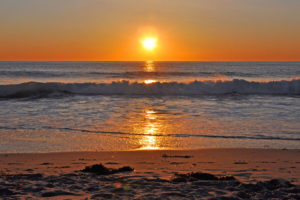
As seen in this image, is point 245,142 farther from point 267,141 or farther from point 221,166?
point 221,166

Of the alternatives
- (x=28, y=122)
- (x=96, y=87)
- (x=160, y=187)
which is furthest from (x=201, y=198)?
(x=96, y=87)

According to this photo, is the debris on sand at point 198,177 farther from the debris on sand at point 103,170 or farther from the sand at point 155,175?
the debris on sand at point 103,170

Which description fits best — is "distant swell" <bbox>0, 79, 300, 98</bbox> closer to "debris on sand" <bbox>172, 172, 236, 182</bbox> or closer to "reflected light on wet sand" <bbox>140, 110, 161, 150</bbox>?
"reflected light on wet sand" <bbox>140, 110, 161, 150</bbox>

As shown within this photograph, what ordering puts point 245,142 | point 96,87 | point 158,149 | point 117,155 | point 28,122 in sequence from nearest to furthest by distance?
point 117,155 → point 158,149 → point 245,142 → point 28,122 → point 96,87

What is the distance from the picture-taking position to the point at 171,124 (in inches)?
402

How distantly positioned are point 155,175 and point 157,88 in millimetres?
19337

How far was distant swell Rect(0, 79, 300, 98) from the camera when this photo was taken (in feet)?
76.1

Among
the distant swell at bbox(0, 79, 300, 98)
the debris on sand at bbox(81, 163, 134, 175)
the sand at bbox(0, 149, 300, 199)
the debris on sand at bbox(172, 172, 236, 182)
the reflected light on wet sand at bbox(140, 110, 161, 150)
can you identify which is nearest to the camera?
the sand at bbox(0, 149, 300, 199)

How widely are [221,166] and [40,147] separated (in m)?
3.71

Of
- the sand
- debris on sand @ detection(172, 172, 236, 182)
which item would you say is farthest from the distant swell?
debris on sand @ detection(172, 172, 236, 182)

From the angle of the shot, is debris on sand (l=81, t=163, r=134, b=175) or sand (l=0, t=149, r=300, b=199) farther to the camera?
debris on sand (l=81, t=163, r=134, b=175)

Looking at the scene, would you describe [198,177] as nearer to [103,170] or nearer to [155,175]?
[155,175]

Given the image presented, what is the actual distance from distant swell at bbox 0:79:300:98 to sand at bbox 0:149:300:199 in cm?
1598

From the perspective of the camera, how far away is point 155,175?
5.09 meters
